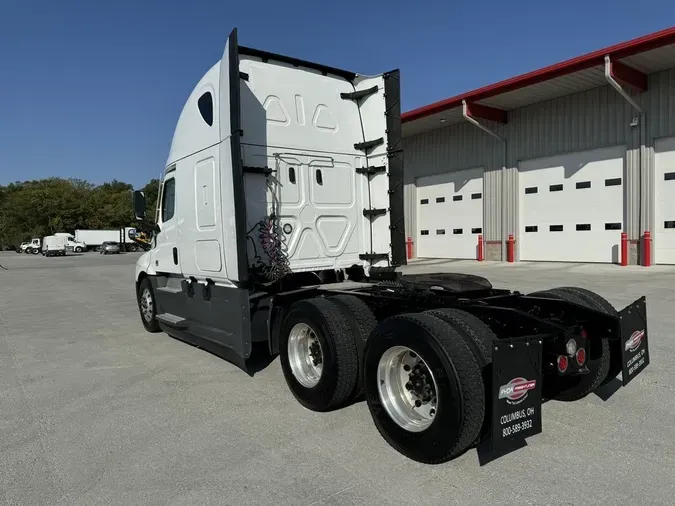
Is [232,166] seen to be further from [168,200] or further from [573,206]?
[573,206]

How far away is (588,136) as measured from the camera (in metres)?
17.5

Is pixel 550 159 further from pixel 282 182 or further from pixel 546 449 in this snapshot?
pixel 546 449

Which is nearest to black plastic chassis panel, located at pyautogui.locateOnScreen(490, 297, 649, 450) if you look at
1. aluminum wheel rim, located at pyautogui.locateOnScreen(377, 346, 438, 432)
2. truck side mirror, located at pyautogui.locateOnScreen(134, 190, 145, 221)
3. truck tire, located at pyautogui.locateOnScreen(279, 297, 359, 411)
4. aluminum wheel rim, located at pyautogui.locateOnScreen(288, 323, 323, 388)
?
aluminum wheel rim, located at pyautogui.locateOnScreen(377, 346, 438, 432)

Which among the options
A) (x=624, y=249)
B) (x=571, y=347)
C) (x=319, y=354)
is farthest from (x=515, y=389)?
(x=624, y=249)

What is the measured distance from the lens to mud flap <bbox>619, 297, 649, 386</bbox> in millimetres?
3678

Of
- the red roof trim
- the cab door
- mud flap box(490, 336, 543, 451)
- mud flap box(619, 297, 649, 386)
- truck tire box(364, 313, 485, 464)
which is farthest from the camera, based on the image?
the red roof trim

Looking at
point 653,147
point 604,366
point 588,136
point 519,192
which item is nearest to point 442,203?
point 519,192

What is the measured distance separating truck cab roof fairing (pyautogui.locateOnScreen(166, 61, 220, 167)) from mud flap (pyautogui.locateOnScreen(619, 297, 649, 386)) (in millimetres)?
4059

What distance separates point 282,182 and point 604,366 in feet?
11.7

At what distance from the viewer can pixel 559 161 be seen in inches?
729

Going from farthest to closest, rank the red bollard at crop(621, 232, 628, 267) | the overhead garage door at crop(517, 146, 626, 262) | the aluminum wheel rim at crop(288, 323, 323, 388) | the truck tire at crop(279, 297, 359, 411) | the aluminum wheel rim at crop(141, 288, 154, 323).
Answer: the overhead garage door at crop(517, 146, 626, 262) → the red bollard at crop(621, 232, 628, 267) → the aluminum wheel rim at crop(141, 288, 154, 323) → the aluminum wheel rim at crop(288, 323, 323, 388) → the truck tire at crop(279, 297, 359, 411)

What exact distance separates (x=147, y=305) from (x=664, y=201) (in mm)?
15503

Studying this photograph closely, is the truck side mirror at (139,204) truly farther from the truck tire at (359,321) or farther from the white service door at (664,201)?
the white service door at (664,201)

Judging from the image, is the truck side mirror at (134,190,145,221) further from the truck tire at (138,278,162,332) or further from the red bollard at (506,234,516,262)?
the red bollard at (506,234,516,262)
